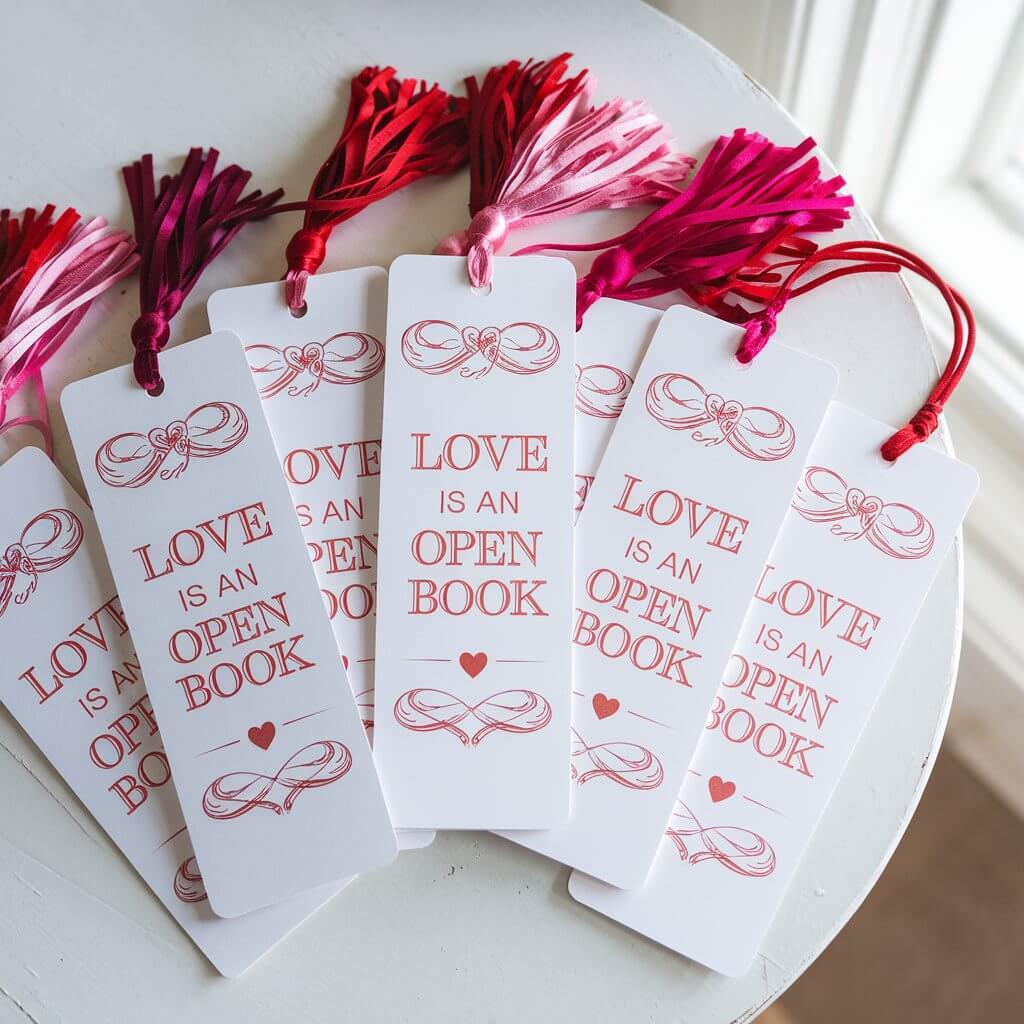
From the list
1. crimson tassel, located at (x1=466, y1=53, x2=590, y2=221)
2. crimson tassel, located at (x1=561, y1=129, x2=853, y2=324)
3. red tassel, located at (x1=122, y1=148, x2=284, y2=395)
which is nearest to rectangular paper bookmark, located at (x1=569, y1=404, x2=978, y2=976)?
crimson tassel, located at (x1=561, y1=129, x2=853, y2=324)

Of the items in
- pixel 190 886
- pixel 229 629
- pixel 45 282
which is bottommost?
pixel 190 886

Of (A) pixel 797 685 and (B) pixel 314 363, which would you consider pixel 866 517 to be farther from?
(B) pixel 314 363

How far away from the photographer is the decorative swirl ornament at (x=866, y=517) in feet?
2.06

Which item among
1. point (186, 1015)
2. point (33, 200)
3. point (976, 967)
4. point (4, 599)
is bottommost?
point (976, 967)

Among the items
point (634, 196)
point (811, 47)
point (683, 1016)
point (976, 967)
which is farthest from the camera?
point (976, 967)

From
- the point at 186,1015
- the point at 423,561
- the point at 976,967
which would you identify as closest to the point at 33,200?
the point at 423,561

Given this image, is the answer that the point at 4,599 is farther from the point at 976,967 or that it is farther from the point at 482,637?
the point at 976,967

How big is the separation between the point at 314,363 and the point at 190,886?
0.31m

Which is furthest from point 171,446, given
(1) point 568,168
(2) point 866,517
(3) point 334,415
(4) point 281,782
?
(2) point 866,517

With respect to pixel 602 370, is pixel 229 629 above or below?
below

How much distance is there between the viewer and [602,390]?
65 centimetres

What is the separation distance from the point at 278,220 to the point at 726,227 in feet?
0.98

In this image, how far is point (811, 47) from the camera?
0.90m

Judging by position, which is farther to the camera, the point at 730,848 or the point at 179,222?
the point at 179,222
